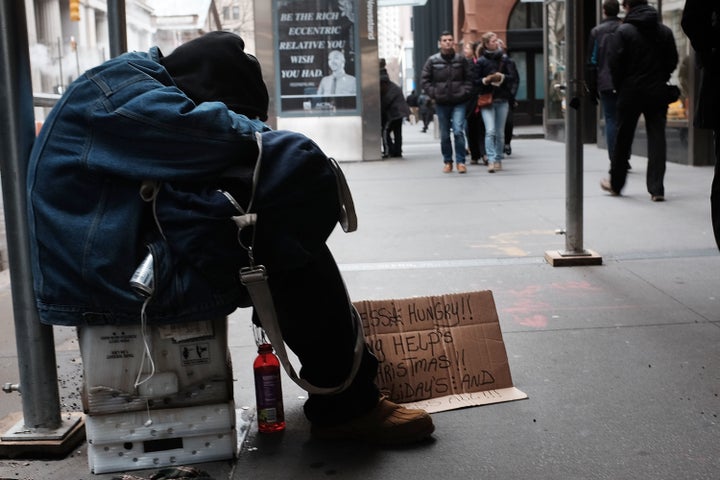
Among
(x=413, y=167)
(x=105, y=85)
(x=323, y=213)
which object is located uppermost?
(x=105, y=85)

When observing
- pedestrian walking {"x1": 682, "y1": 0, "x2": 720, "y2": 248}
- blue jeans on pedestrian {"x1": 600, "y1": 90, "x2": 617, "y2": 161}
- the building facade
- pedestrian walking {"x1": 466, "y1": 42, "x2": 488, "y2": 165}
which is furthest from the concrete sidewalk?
pedestrian walking {"x1": 466, "y1": 42, "x2": 488, "y2": 165}

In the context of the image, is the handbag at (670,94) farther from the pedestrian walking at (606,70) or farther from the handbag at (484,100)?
the handbag at (484,100)

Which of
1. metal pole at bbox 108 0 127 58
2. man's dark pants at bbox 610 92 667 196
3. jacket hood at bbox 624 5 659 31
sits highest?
jacket hood at bbox 624 5 659 31

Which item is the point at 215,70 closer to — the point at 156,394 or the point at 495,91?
the point at 156,394

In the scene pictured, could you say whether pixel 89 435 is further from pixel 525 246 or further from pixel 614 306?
pixel 525 246

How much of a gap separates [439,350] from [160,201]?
130 cm

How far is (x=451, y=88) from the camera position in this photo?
38.8 ft

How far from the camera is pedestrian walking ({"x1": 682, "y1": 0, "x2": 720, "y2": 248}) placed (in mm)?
4324

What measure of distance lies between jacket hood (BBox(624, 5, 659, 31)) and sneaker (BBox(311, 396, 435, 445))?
6.33 m

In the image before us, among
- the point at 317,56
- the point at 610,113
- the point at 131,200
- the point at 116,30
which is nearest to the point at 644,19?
the point at 610,113

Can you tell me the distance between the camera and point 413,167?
13570 mm

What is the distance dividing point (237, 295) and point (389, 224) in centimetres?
510

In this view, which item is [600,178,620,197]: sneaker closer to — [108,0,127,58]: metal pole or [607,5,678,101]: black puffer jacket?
[607,5,678,101]: black puffer jacket

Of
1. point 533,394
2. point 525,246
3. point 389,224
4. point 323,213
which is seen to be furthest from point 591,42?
point 323,213
